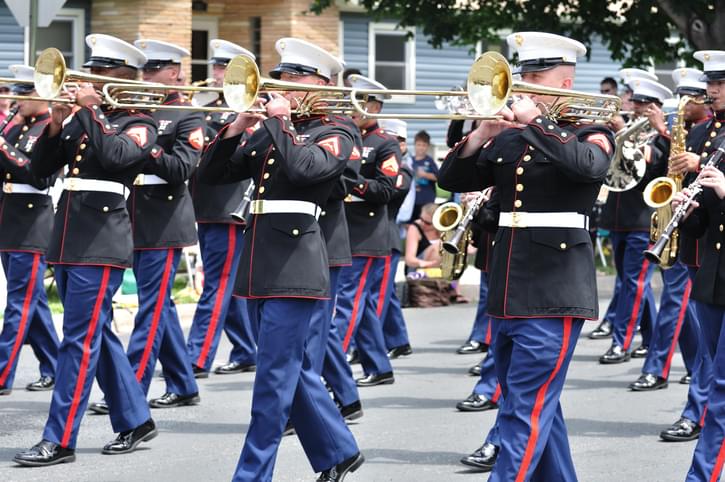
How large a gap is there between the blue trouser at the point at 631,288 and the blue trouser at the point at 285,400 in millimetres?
4612

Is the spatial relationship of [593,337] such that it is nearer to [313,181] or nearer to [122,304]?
[122,304]

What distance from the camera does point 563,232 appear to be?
238 inches

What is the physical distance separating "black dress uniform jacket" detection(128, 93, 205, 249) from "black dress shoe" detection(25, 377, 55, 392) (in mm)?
1289

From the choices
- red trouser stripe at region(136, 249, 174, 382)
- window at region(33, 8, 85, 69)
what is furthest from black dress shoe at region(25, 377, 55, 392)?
window at region(33, 8, 85, 69)

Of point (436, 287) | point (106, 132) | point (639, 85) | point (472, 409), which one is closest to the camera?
point (106, 132)

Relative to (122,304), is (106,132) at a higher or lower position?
higher

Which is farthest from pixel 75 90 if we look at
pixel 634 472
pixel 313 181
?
pixel 634 472

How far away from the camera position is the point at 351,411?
8.46 m

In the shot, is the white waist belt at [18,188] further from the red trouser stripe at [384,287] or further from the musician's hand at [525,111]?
the musician's hand at [525,111]

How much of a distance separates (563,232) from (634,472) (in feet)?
5.85

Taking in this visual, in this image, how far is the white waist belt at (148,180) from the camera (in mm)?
9062

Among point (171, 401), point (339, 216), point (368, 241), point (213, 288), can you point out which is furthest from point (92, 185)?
point (213, 288)

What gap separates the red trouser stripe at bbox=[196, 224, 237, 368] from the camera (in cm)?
1009

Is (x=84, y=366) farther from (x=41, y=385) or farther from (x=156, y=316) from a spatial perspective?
(x=41, y=385)
